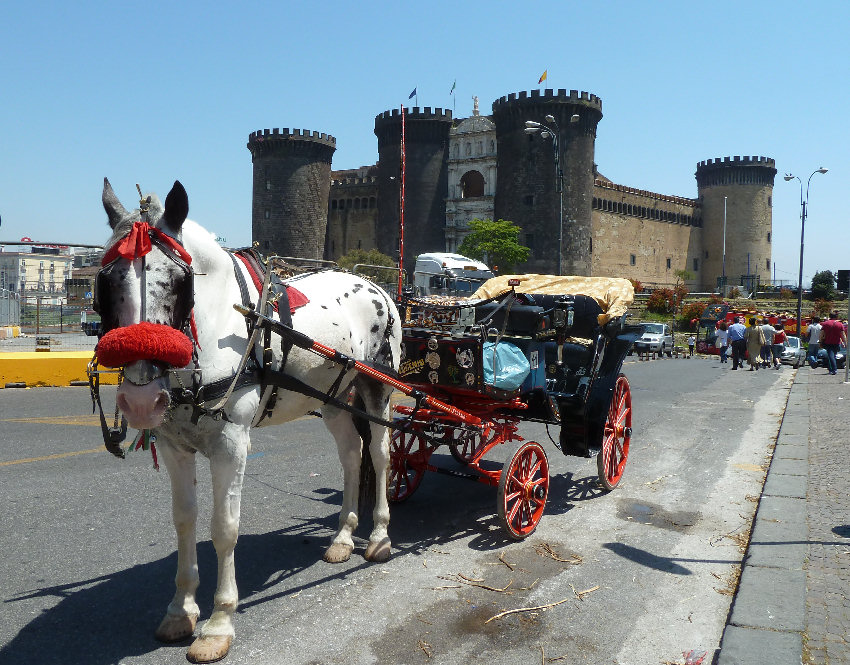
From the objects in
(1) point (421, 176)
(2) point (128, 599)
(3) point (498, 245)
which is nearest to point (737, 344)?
(2) point (128, 599)

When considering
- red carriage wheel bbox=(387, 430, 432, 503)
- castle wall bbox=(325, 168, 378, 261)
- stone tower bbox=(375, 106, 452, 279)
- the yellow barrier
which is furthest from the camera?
castle wall bbox=(325, 168, 378, 261)

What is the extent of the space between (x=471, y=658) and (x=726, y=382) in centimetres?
1730

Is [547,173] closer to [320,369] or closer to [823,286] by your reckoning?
[823,286]

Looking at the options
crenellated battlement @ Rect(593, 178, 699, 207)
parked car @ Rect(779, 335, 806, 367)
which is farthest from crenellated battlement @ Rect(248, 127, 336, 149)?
parked car @ Rect(779, 335, 806, 367)

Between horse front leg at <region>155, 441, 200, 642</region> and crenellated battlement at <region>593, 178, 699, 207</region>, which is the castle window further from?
horse front leg at <region>155, 441, 200, 642</region>

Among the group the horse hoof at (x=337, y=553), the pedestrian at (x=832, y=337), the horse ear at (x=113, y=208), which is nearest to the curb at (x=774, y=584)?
the horse hoof at (x=337, y=553)

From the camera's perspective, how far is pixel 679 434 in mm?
10547

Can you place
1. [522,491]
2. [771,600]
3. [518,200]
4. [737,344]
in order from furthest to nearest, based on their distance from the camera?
1. [518,200]
2. [737,344]
3. [522,491]
4. [771,600]

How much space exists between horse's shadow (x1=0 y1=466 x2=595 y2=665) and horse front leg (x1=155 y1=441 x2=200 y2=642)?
92mm

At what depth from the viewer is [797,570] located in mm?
4852

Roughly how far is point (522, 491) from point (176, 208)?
3.49 m

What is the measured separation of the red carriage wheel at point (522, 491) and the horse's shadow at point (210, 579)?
19 cm

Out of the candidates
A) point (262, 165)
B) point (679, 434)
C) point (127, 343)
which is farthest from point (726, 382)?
point (262, 165)

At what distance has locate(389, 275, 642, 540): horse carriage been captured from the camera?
570cm
